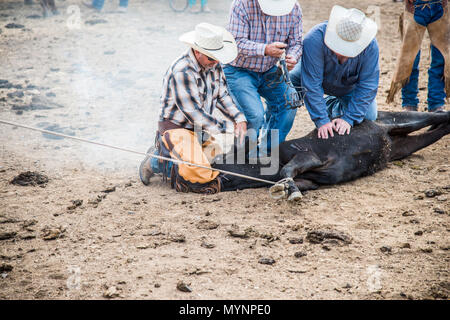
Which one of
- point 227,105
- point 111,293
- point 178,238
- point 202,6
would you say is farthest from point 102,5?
point 111,293

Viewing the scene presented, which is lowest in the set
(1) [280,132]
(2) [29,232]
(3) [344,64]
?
(2) [29,232]

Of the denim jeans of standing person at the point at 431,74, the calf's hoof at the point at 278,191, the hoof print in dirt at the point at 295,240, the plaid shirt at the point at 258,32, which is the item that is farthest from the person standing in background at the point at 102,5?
the hoof print in dirt at the point at 295,240

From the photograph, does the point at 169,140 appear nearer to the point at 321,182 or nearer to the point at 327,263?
the point at 321,182

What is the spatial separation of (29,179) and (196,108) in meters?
1.73

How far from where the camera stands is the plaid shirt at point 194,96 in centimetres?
416

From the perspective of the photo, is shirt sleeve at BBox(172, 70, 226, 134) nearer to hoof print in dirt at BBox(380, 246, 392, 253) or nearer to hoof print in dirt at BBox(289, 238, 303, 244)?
hoof print in dirt at BBox(289, 238, 303, 244)

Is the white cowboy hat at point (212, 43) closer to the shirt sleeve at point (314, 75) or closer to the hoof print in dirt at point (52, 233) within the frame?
the shirt sleeve at point (314, 75)

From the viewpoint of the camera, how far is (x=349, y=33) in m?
4.10

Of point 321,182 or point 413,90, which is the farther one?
point 413,90

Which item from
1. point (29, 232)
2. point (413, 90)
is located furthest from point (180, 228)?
point (413, 90)

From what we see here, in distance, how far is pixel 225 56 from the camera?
13.4ft

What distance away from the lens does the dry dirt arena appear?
2.96 metres

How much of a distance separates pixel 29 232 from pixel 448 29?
481 cm

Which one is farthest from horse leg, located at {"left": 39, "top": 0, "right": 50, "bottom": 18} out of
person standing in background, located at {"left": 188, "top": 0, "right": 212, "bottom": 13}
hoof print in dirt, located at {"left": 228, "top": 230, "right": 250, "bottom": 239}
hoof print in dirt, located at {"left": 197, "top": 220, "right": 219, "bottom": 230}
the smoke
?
hoof print in dirt, located at {"left": 228, "top": 230, "right": 250, "bottom": 239}
